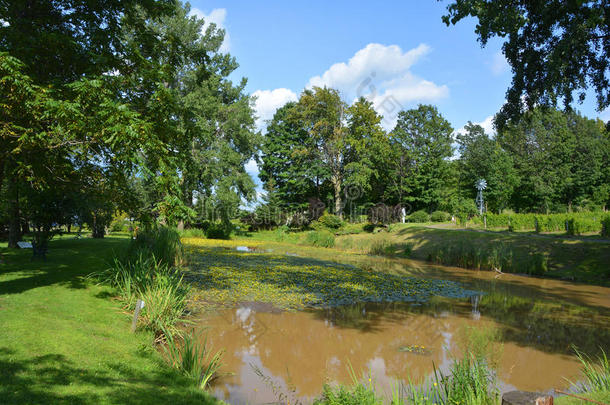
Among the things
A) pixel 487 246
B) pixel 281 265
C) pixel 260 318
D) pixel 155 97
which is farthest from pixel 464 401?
pixel 487 246

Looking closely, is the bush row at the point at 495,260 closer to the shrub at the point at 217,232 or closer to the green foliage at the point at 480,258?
the green foliage at the point at 480,258

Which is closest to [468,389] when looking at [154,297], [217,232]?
[154,297]

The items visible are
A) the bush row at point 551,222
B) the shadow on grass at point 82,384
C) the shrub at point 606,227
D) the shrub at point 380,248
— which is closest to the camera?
the shadow on grass at point 82,384

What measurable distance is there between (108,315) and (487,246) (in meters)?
21.7

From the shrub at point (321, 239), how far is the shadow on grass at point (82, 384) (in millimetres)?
25670

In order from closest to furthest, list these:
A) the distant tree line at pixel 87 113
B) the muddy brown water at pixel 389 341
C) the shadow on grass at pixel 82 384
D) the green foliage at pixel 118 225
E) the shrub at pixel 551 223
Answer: the shadow on grass at pixel 82 384
the muddy brown water at pixel 389 341
the distant tree line at pixel 87 113
the shrub at pixel 551 223
the green foliage at pixel 118 225

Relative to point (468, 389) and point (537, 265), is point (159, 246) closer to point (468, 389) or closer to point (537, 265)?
point (468, 389)

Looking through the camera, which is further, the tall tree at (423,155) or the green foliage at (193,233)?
the tall tree at (423,155)

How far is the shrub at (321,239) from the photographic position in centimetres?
3068

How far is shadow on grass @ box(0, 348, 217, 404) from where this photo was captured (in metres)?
4.12

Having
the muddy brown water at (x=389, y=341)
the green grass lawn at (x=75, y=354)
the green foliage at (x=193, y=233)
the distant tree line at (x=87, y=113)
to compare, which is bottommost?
the muddy brown water at (x=389, y=341)

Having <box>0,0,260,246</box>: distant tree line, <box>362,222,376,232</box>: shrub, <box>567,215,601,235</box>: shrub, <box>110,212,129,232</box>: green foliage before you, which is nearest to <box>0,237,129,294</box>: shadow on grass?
<box>0,0,260,246</box>: distant tree line

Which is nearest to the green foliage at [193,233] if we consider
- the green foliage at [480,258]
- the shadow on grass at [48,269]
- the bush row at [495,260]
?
the shadow on grass at [48,269]

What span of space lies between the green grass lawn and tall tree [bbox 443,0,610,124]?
35.0 feet
